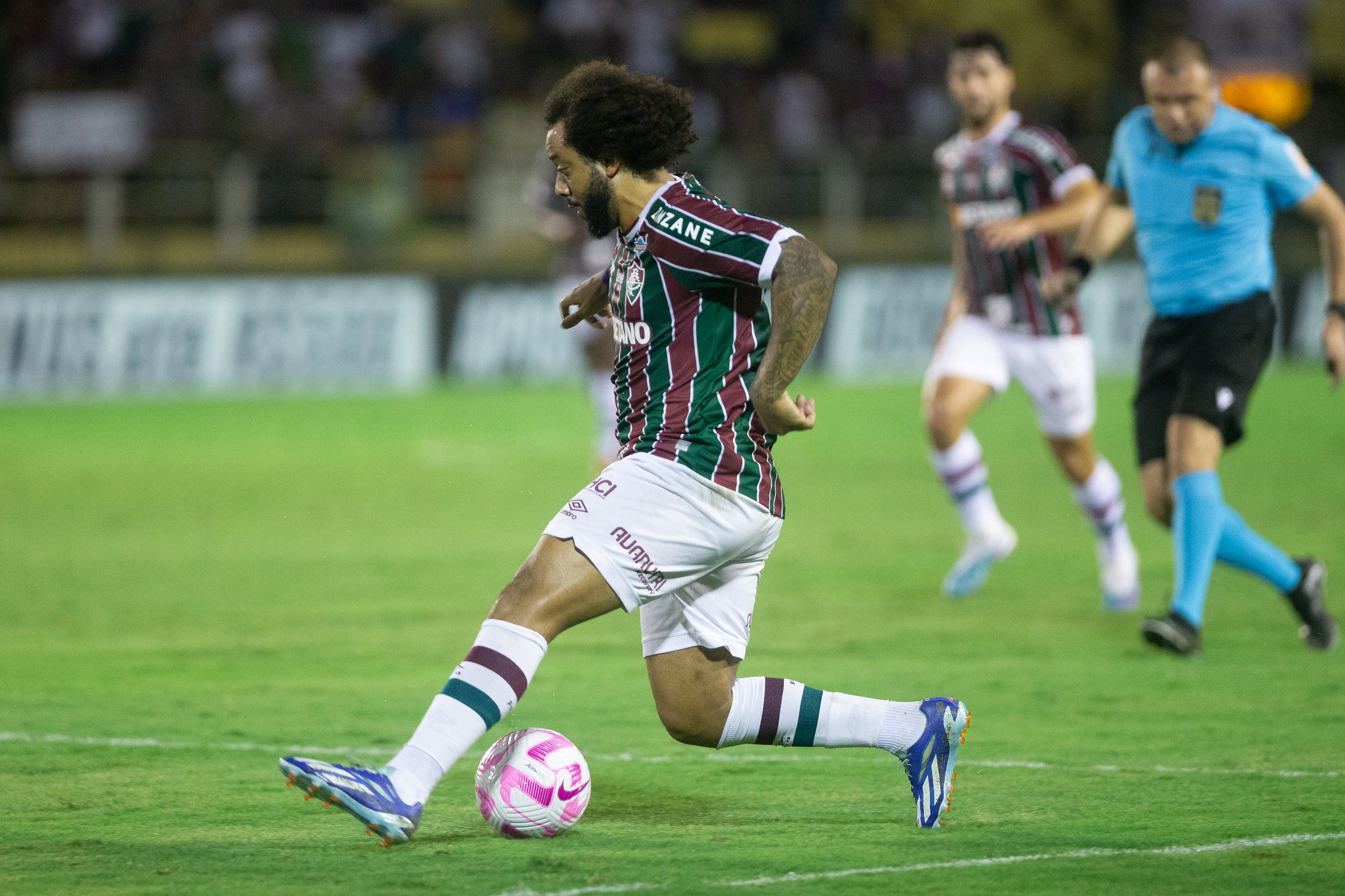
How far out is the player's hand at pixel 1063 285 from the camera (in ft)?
24.2

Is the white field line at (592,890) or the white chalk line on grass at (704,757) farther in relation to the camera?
the white chalk line on grass at (704,757)

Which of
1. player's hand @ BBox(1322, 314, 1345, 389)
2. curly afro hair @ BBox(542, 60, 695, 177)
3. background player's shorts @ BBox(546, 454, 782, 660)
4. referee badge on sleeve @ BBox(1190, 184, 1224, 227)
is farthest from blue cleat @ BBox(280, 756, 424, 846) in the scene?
referee badge on sleeve @ BBox(1190, 184, 1224, 227)

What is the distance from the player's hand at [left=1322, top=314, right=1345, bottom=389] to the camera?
6.75 m

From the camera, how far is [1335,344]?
22.1ft

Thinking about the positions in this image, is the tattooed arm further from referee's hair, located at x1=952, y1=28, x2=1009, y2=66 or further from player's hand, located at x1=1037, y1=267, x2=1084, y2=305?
referee's hair, located at x1=952, y1=28, x2=1009, y2=66

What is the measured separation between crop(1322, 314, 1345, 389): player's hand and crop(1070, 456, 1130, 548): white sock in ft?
5.37

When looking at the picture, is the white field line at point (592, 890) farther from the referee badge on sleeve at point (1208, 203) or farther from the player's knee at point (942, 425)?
the player's knee at point (942, 425)

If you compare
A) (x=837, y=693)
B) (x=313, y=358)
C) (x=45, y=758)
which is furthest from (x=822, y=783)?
(x=313, y=358)

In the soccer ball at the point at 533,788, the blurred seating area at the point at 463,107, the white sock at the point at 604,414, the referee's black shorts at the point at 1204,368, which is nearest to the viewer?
the soccer ball at the point at 533,788

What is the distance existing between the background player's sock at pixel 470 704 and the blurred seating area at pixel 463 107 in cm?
1386

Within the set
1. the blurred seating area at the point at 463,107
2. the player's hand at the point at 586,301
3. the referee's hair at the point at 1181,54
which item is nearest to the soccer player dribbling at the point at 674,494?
the player's hand at the point at 586,301

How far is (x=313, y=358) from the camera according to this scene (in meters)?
19.1

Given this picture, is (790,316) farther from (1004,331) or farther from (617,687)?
(1004,331)

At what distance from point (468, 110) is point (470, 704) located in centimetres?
1769
